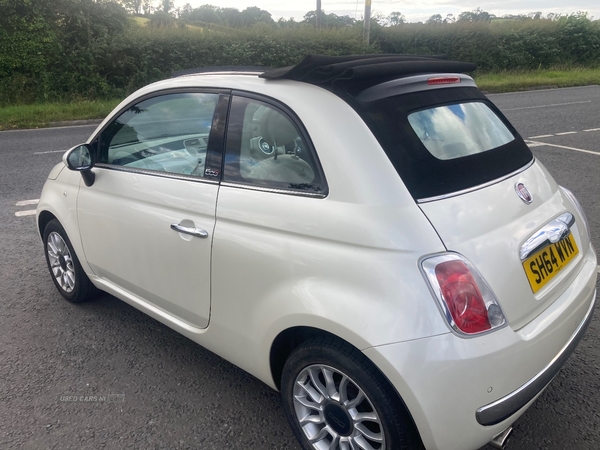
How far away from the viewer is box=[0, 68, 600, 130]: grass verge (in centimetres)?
1256

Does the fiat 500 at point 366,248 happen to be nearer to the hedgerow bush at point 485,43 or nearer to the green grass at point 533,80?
the green grass at point 533,80

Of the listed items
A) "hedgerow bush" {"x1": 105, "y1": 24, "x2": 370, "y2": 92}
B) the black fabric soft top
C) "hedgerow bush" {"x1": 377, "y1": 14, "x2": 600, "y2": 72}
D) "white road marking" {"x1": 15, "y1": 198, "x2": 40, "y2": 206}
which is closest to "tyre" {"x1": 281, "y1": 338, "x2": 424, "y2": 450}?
the black fabric soft top

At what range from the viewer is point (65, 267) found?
3697 millimetres

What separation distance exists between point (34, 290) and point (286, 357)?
2.57 meters

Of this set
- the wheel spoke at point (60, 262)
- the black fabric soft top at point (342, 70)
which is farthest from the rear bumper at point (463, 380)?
the wheel spoke at point (60, 262)

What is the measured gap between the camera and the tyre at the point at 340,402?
74.0 inches

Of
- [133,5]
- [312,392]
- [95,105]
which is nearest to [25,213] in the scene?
[312,392]

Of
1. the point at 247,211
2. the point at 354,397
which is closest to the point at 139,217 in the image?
the point at 247,211

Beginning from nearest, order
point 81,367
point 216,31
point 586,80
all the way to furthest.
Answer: point 81,367 → point 216,31 → point 586,80

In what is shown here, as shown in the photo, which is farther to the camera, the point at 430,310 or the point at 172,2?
the point at 172,2

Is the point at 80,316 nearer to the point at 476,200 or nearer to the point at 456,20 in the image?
the point at 476,200

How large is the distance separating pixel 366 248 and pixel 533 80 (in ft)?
64.5

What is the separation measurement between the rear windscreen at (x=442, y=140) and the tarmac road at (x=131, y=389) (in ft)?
4.07

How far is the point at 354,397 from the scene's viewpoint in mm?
2041
